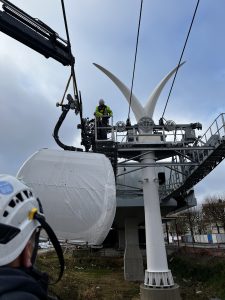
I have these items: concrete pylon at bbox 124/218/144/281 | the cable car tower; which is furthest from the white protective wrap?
concrete pylon at bbox 124/218/144/281

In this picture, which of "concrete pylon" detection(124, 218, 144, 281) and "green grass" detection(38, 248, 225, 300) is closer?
"green grass" detection(38, 248, 225, 300)

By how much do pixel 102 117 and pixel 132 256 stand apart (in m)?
14.9

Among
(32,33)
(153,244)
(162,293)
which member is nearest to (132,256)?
(153,244)

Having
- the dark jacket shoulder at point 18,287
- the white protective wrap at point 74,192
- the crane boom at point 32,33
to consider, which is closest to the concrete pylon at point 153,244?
the crane boom at point 32,33

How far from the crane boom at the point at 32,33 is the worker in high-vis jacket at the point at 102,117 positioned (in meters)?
5.62

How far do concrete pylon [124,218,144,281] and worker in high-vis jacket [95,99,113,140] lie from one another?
13884 millimetres

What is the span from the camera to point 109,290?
68.1 ft

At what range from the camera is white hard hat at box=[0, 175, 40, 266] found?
1710 mm

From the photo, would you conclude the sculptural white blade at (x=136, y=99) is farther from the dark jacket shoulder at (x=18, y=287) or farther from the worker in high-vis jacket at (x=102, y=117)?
the dark jacket shoulder at (x=18, y=287)

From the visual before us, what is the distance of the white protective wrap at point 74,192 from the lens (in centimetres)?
432

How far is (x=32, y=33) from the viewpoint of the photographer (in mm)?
10547

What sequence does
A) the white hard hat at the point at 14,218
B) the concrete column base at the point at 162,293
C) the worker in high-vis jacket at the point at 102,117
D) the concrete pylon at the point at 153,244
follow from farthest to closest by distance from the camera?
1. the worker in high-vis jacket at the point at 102,117
2. the concrete pylon at the point at 153,244
3. the concrete column base at the point at 162,293
4. the white hard hat at the point at 14,218

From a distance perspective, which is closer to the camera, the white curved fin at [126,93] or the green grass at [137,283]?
the green grass at [137,283]

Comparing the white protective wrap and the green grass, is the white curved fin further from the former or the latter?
the white protective wrap
